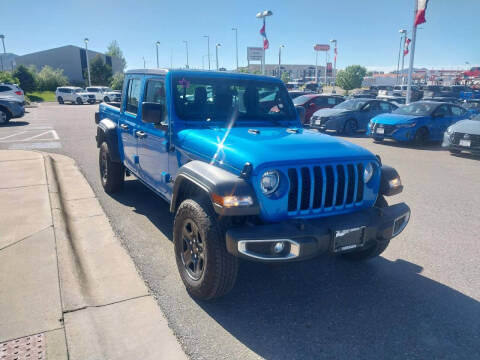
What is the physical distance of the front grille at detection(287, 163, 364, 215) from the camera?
3.04 meters

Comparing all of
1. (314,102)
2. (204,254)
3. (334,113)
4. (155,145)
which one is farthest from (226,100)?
(314,102)

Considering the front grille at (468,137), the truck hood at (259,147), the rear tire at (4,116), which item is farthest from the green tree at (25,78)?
the truck hood at (259,147)

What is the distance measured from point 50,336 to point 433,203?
585 cm

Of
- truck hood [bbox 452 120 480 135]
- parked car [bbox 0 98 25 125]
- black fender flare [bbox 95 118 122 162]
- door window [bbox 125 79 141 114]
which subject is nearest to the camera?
door window [bbox 125 79 141 114]

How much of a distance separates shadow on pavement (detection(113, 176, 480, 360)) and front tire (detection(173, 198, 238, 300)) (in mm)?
247

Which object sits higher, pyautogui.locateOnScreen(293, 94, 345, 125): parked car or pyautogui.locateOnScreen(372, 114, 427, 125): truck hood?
pyautogui.locateOnScreen(293, 94, 345, 125): parked car

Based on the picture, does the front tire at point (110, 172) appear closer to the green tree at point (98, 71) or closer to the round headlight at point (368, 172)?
the round headlight at point (368, 172)

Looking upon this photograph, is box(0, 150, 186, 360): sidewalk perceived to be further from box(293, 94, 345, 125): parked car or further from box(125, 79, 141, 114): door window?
box(293, 94, 345, 125): parked car

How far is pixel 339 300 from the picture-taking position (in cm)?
341

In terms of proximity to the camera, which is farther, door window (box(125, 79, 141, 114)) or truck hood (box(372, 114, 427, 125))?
truck hood (box(372, 114, 427, 125))

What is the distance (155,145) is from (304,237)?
236 centimetres

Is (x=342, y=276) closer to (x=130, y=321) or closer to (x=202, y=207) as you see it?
(x=202, y=207)

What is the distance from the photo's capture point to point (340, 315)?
3.18 meters

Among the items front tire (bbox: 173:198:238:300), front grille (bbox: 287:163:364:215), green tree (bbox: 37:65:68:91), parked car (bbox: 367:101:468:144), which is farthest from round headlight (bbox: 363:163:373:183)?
green tree (bbox: 37:65:68:91)
